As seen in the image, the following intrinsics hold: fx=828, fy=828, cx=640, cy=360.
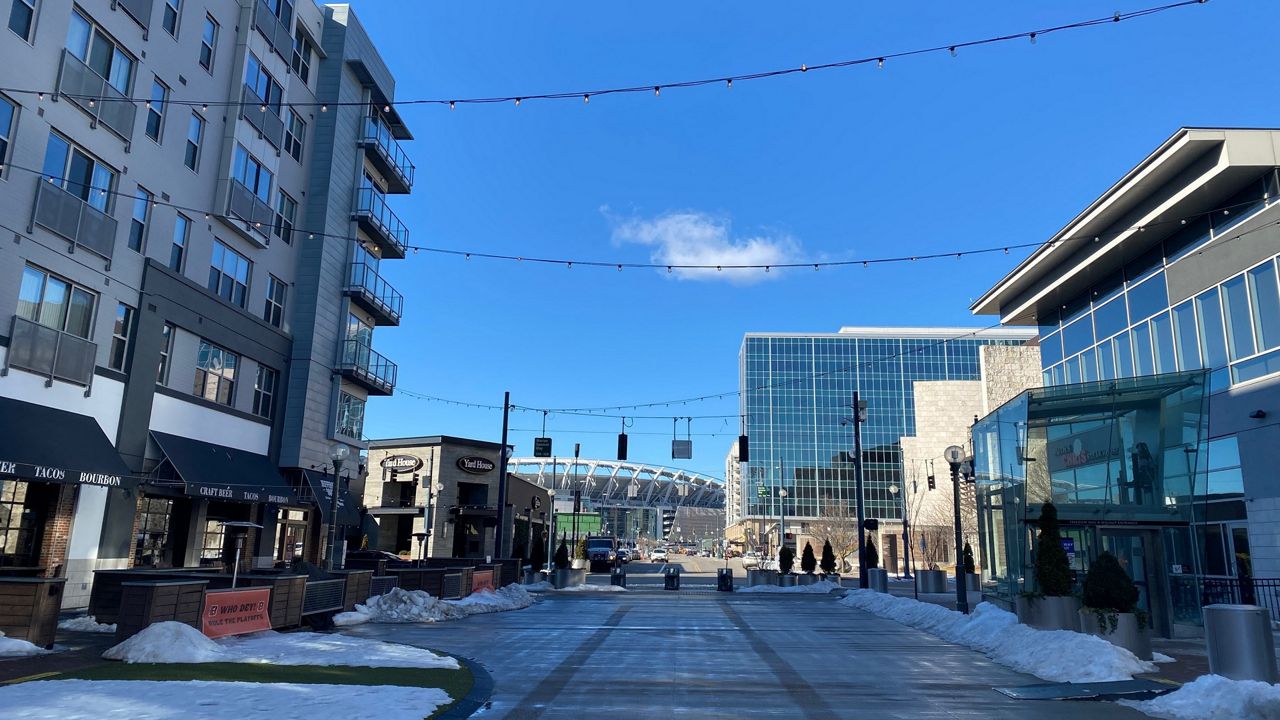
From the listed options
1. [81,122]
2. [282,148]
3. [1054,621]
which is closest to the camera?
[1054,621]

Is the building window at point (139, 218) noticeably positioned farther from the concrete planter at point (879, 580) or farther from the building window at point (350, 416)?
the concrete planter at point (879, 580)

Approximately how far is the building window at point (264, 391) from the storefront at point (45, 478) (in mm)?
8294

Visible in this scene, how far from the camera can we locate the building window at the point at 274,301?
3056cm

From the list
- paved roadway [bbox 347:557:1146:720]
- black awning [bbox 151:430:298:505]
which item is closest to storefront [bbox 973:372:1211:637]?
paved roadway [bbox 347:557:1146:720]

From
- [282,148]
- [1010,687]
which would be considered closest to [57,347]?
[282,148]

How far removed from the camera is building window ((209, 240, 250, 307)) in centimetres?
2736

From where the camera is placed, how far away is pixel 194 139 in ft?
86.0

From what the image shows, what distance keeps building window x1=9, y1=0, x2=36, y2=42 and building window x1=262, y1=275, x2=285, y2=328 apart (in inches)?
463

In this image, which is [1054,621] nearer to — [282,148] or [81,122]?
[81,122]

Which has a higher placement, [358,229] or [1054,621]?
[358,229]

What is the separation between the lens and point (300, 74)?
107 ft

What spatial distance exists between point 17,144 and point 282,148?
1201 cm

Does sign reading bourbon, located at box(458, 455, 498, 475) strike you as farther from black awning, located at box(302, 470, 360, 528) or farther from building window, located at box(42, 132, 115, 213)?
building window, located at box(42, 132, 115, 213)

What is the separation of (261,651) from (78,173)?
1485 cm
